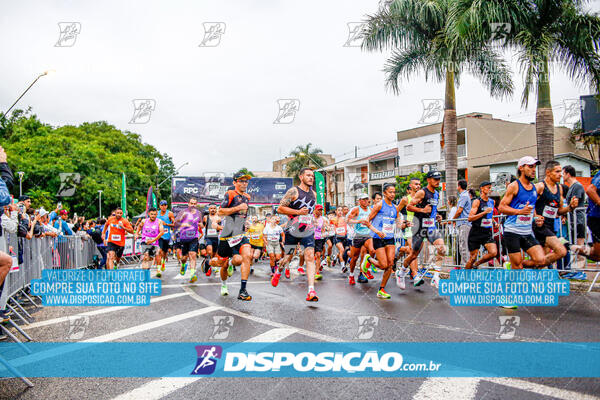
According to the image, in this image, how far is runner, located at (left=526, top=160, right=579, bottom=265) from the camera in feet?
22.5

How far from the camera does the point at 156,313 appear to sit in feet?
24.3

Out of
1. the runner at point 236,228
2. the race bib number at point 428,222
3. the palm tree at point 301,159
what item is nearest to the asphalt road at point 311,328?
the runner at point 236,228

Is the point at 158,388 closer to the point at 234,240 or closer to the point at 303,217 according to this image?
the point at 303,217

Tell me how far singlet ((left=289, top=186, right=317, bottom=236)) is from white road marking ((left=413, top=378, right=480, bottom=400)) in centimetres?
446

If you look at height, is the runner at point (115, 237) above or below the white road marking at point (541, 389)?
above

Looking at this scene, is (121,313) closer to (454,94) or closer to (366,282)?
(366,282)

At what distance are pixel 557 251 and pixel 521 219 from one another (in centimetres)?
67

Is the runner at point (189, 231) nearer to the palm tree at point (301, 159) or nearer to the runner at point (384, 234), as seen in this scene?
the runner at point (384, 234)

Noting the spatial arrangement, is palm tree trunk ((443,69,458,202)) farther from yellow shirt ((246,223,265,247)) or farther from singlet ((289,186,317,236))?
singlet ((289,186,317,236))

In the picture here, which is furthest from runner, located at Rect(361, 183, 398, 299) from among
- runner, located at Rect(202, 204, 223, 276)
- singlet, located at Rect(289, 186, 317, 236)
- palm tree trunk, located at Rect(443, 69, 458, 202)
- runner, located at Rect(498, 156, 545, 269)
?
palm tree trunk, located at Rect(443, 69, 458, 202)

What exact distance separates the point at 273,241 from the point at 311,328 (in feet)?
26.5

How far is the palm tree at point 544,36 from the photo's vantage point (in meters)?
12.8

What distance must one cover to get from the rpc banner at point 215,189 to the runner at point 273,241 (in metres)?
18.4

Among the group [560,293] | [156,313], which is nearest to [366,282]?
[560,293]
